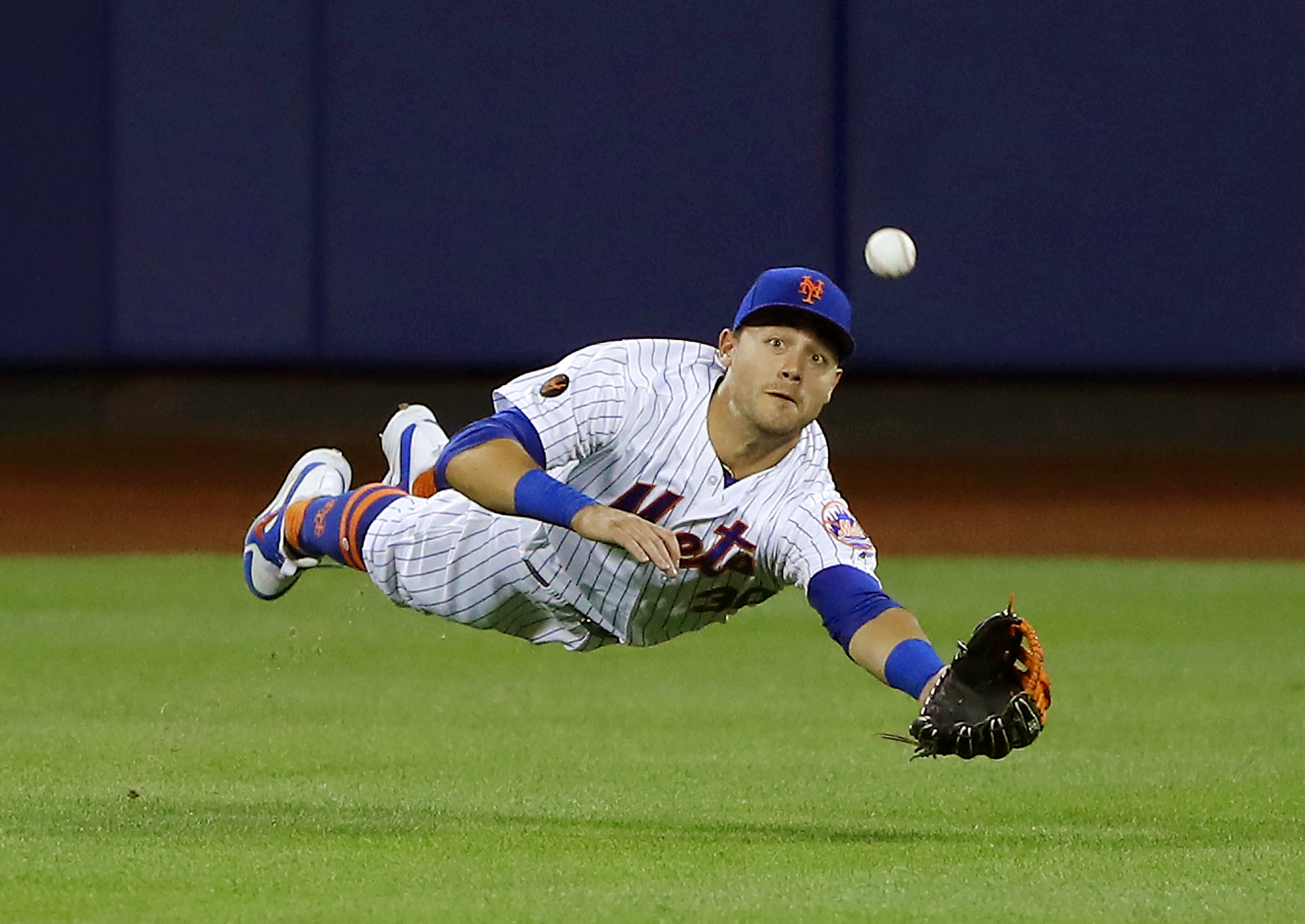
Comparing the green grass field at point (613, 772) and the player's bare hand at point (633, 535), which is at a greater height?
the player's bare hand at point (633, 535)

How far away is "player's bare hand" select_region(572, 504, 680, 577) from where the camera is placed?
13.8ft

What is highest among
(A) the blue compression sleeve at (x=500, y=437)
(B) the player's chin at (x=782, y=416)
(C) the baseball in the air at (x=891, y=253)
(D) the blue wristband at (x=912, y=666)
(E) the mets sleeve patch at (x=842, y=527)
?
(C) the baseball in the air at (x=891, y=253)

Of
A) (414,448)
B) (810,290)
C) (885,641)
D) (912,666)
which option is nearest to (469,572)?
(414,448)

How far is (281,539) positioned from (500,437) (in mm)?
1316

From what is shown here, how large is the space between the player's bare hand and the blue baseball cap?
0.67 meters

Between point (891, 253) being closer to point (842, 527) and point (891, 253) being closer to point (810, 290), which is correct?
point (810, 290)

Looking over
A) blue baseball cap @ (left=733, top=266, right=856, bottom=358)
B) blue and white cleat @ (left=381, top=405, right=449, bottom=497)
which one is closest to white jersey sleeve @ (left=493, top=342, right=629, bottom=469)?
blue baseball cap @ (left=733, top=266, right=856, bottom=358)

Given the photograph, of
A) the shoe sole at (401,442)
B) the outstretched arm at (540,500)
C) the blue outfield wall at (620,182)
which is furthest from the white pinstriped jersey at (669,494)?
the blue outfield wall at (620,182)

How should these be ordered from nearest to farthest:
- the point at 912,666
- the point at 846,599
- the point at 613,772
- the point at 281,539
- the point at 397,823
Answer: the point at 912,666 < the point at 846,599 < the point at 397,823 < the point at 613,772 < the point at 281,539

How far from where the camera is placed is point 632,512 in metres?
5.02

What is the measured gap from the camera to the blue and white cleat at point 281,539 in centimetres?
595

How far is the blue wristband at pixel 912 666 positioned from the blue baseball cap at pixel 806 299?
0.72m

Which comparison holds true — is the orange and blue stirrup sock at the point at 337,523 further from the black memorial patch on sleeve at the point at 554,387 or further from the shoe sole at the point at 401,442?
the black memorial patch on sleeve at the point at 554,387

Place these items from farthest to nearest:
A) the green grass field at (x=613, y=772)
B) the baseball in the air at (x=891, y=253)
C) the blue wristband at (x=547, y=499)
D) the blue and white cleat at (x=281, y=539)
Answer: the baseball in the air at (x=891, y=253)
the blue and white cleat at (x=281, y=539)
the blue wristband at (x=547, y=499)
the green grass field at (x=613, y=772)
